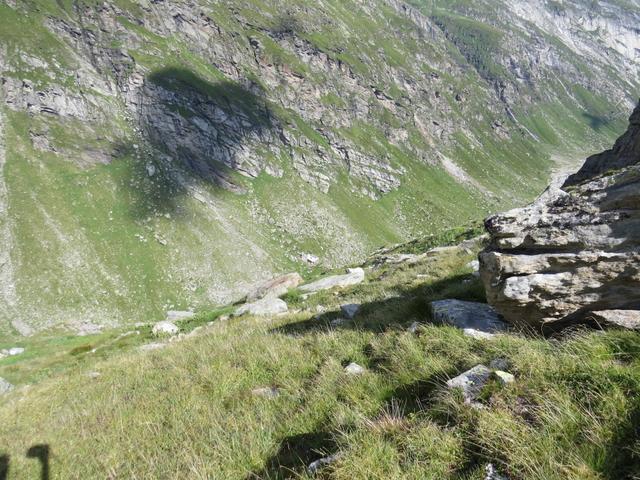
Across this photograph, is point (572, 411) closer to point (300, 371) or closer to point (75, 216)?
point (300, 371)

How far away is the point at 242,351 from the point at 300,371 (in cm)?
265

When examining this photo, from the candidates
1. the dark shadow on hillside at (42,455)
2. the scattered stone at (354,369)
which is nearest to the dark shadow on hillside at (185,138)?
the dark shadow on hillside at (42,455)

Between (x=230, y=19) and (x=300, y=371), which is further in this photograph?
(x=230, y=19)

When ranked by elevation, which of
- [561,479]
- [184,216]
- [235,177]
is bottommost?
[184,216]

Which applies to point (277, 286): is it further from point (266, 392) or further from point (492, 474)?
point (492, 474)

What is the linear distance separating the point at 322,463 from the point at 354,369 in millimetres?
2392

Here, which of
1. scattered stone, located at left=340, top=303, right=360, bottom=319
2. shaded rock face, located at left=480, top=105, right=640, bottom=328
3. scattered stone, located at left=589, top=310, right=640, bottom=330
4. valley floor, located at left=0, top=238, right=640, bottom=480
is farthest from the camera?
scattered stone, located at left=340, top=303, right=360, bottom=319

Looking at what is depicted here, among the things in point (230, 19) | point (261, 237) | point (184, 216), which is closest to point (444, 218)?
point (261, 237)

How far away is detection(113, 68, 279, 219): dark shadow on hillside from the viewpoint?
328 feet

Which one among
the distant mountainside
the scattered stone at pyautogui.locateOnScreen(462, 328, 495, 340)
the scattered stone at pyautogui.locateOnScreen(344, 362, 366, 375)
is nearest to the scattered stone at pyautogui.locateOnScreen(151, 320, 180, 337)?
the scattered stone at pyautogui.locateOnScreen(344, 362, 366, 375)

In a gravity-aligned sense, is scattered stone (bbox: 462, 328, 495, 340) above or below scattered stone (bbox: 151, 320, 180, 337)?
above

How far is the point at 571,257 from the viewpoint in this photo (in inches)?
245

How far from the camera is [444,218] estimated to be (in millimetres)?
152000

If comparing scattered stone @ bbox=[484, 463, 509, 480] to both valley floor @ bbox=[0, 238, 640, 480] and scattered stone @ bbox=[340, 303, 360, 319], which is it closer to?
valley floor @ bbox=[0, 238, 640, 480]
